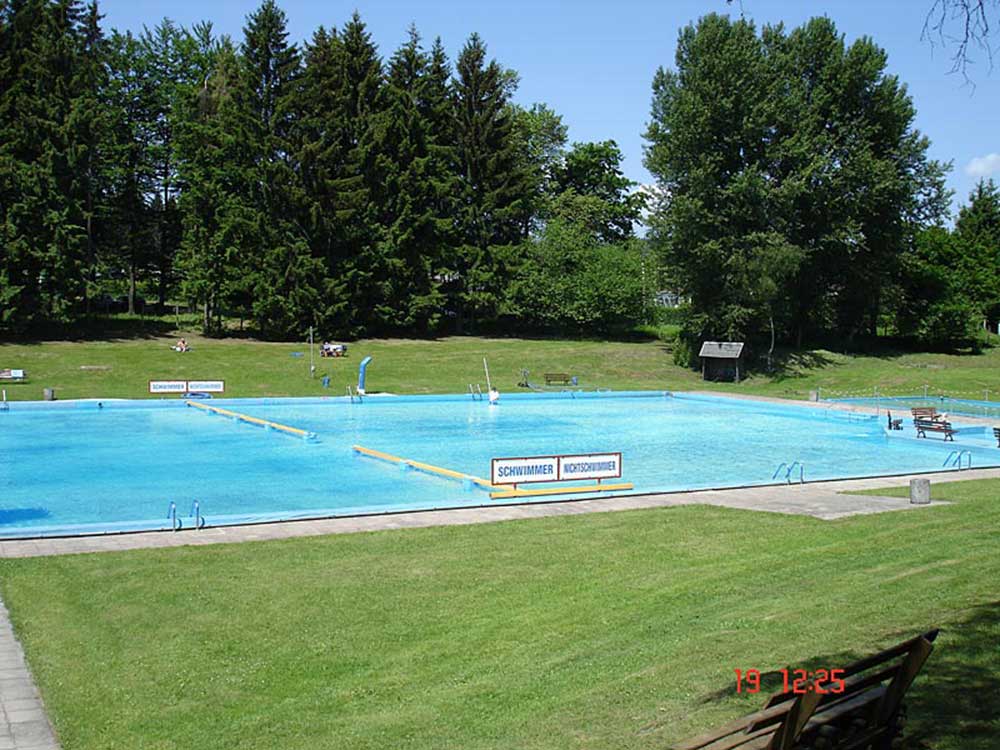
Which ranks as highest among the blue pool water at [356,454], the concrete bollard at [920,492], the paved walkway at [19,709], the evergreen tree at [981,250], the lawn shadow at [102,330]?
the evergreen tree at [981,250]

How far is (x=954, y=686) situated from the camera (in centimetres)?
550

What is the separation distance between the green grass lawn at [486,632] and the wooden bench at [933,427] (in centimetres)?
1633

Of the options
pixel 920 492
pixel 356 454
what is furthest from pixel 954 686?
pixel 356 454

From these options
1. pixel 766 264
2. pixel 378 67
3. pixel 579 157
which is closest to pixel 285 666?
pixel 766 264

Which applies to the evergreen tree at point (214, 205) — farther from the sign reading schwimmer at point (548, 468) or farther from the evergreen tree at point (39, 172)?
the sign reading schwimmer at point (548, 468)

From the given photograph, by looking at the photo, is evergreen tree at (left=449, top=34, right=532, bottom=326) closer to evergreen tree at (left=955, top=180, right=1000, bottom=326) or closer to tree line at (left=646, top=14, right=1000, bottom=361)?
tree line at (left=646, top=14, right=1000, bottom=361)

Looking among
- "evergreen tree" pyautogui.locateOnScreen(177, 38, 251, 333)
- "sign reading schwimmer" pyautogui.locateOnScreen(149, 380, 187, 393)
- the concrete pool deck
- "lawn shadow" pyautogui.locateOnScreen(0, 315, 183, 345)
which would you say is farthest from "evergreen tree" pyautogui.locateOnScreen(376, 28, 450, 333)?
the concrete pool deck

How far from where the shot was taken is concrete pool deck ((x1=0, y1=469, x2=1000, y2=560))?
12945mm

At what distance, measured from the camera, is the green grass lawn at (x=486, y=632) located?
19.5 feet

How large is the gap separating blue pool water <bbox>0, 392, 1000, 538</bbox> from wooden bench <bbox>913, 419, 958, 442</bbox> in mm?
447

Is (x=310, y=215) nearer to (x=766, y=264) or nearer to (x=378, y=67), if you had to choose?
(x=378, y=67)

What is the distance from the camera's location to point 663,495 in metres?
17.5

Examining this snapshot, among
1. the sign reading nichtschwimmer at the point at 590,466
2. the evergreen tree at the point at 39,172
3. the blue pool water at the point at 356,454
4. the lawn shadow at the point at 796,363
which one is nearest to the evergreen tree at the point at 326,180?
the evergreen tree at the point at 39,172

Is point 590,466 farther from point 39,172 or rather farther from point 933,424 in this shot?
point 39,172
